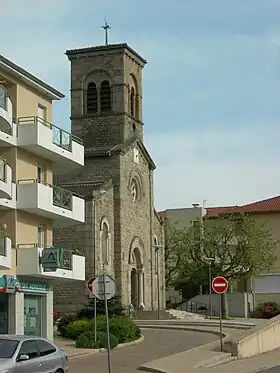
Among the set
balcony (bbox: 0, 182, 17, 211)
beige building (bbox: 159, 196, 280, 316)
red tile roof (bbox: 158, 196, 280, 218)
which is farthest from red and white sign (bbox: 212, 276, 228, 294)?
red tile roof (bbox: 158, 196, 280, 218)

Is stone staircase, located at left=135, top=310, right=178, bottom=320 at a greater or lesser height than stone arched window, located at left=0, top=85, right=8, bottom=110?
lesser

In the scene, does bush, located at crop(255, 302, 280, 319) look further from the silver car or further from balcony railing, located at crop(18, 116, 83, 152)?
the silver car

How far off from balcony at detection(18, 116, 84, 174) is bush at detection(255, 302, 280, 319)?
2606 centimetres

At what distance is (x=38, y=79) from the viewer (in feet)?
112

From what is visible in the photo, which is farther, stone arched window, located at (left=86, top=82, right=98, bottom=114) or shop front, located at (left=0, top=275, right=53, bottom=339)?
stone arched window, located at (left=86, top=82, right=98, bottom=114)

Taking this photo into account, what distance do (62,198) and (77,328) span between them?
583 centimetres

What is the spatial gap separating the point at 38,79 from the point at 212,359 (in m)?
13.8

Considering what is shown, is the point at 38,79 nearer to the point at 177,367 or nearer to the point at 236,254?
the point at 177,367

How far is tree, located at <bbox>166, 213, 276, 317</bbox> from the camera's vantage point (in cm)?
5741

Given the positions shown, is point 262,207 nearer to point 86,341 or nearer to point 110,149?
point 110,149

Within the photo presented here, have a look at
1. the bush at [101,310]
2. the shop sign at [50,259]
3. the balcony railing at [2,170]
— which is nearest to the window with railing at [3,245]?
the balcony railing at [2,170]

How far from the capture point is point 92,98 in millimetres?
60062

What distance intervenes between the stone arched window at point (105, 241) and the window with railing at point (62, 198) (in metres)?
16.3

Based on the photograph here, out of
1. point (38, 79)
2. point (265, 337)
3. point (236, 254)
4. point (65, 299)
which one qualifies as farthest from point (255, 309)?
point (38, 79)
